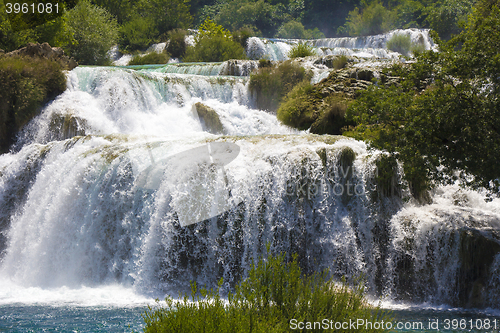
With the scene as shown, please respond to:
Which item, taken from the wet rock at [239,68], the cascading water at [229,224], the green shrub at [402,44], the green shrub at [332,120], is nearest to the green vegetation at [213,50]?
the wet rock at [239,68]

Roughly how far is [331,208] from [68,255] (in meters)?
5.95

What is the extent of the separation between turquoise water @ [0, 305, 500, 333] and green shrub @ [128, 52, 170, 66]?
1926 centimetres

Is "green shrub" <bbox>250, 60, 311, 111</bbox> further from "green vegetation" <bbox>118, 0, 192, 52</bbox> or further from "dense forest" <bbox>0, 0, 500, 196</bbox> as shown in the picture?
"green vegetation" <bbox>118, 0, 192, 52</bbox>

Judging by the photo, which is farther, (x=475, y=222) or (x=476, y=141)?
(x=475, y=222)

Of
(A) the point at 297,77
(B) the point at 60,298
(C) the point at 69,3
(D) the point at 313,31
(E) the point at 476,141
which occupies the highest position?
(D) the point at 313,31

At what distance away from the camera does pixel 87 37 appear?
21672mm

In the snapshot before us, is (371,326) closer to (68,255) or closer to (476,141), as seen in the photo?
(476,141)

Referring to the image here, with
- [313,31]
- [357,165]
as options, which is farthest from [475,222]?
[313,31]

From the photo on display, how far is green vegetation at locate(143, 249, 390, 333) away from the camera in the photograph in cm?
364

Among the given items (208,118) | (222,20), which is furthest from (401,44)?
(222,20)

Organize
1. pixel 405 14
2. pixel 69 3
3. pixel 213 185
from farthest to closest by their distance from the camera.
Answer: pixel 405 14 → pixel 69 3 → pixel 213 185

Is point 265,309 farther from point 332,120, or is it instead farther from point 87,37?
point 87,37

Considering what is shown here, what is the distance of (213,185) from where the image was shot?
8.91 meters

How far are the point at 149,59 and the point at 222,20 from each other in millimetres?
23777
